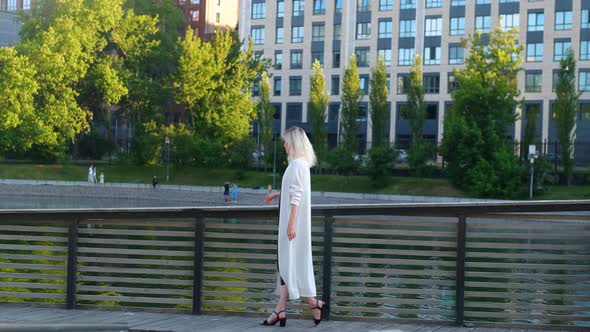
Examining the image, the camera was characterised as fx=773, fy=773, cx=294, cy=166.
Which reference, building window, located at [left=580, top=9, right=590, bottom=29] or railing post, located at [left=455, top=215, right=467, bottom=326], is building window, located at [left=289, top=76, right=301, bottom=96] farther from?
railing post, located at [left=455, top=215, right=467, bottom=326]

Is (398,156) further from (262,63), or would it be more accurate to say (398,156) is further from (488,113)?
(262,63)

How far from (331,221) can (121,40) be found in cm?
5772

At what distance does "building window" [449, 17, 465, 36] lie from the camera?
7449 centimetres

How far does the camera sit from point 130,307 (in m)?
8.22

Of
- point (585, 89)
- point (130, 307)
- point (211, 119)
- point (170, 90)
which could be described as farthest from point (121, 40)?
point (130, 307)

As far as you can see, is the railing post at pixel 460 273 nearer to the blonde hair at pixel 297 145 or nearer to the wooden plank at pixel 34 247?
the blonde hair at pixel 297 145

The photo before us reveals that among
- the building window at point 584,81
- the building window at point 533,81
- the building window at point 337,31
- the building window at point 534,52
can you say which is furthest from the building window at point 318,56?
the building window at point 584,81

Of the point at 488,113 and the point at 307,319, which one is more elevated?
the point at 488,113

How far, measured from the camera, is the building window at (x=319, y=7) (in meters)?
81.8

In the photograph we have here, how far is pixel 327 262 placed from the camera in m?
8.00

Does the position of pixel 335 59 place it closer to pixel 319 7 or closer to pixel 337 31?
pixel 337 31

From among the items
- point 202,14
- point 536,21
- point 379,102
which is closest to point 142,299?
point 379,102

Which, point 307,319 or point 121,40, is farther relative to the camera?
point 121,40

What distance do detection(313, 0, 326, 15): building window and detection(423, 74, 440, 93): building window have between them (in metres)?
13.8
